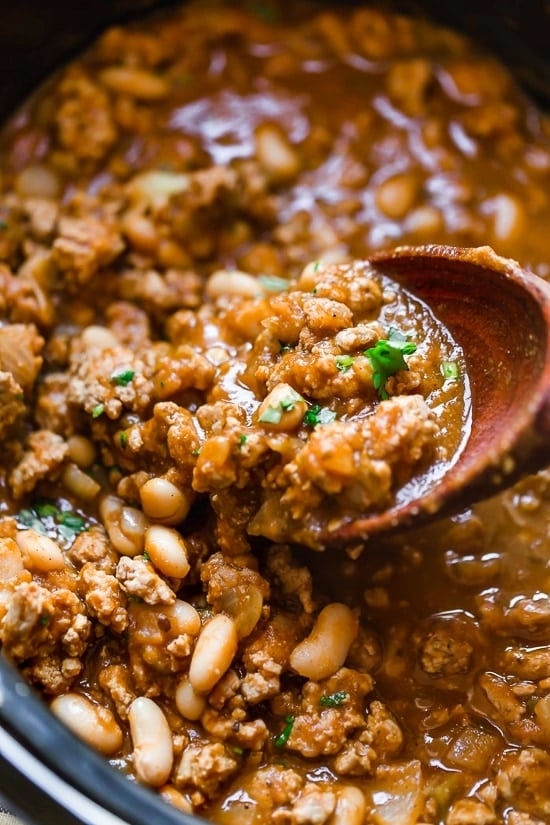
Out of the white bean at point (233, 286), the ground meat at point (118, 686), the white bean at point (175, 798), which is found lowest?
the white bean at point (175, 798)

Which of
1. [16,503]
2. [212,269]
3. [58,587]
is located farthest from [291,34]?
[58,587]

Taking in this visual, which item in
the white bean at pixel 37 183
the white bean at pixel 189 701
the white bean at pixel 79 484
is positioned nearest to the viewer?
the white bean at pixel 189 701

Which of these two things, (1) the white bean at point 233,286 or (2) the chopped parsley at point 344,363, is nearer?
(2) the chopped parsley at point 344,363

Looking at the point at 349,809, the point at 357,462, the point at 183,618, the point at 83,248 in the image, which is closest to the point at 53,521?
the point at 183,618

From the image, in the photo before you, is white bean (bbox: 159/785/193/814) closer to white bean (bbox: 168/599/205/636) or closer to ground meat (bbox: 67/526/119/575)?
white bean (bbox: 168/599/205/636)

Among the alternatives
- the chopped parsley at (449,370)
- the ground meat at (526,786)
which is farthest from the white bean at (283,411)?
the ground meat at (526,786)

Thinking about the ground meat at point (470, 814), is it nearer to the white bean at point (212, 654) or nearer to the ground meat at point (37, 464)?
the white bean at point (212, 654)

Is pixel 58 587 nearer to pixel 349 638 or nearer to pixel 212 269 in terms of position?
pixel 349 638

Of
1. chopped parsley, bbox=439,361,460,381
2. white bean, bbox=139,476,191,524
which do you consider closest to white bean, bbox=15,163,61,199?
white bean, bbox=139,476,191,524
